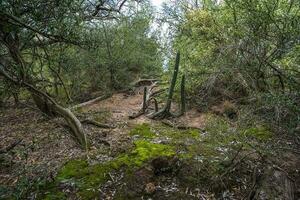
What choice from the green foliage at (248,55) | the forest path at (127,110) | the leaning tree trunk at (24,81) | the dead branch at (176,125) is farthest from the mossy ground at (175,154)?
the leaning tree trunk at (24,81)

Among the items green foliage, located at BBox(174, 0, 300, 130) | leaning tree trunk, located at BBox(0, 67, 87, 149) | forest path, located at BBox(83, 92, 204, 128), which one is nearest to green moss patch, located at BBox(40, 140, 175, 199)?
leaning tree trunk, located at BBox(0, 67, 87, 149)

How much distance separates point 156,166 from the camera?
569 cm

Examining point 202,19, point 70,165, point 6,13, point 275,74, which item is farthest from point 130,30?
point 6,13

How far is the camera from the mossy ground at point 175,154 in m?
5.38

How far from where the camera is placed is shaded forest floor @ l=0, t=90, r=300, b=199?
5.16 meters

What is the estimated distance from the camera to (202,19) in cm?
967

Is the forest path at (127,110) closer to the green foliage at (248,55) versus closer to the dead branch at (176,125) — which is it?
the dead branch at (176,125)

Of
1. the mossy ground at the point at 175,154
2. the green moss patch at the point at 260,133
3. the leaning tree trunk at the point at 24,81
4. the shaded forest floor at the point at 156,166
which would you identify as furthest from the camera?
the green moss patch at the point at 260,133

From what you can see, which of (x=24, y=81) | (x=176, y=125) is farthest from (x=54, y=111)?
(x=176, y=125)

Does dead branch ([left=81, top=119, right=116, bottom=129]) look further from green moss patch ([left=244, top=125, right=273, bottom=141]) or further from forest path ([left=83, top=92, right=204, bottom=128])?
green moss patch ([left=244, top=125, right=273, bottom=141])

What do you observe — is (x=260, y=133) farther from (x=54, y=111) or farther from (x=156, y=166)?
(x=54, y=111)

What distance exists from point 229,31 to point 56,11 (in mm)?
4810

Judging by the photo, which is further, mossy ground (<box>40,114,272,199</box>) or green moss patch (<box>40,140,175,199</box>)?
mossy ground (<box>40,114,272,199</box>)

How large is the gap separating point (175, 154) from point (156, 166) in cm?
58
